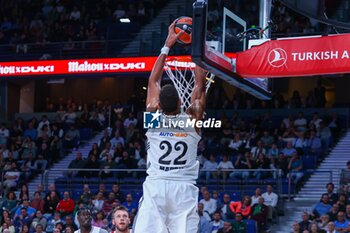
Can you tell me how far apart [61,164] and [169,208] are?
17.2 meters

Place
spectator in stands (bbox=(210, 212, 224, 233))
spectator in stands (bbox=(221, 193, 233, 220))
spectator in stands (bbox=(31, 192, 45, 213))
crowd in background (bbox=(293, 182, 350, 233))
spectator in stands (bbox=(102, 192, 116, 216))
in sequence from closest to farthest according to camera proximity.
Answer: crowd in background (bbox=(293, 182, 350, 233))
spectator in stands (bbox=(210, 212, 224, 233))
spectator in stands (bbox=(221, 193, 233, 220))
spectator in stands (bbox=(102, 192, 116, 216))
spectator in stands (bbox=(31, 192, 45, 213))

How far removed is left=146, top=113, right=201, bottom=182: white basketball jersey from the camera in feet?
24.7

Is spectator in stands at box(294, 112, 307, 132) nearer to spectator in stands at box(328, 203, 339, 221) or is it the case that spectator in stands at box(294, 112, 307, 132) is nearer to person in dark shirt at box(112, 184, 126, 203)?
person in dark shirt at box(112, 184, 126, 203)

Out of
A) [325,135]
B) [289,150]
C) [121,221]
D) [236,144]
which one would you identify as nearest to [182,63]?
[121,221]

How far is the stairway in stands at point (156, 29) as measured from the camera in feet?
75.9

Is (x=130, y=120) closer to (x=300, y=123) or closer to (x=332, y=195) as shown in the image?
(x=300, y=123)

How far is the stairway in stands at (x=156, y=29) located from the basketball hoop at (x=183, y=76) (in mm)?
11478

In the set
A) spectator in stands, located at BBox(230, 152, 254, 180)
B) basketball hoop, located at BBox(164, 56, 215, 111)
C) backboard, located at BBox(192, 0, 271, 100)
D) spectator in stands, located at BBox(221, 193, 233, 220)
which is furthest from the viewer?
spectator in stands, located at BBox(230, 152, 254, 180)

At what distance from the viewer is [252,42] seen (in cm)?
1100

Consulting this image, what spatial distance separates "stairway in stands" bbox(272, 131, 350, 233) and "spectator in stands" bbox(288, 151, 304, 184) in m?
0.36

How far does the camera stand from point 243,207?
17703mm

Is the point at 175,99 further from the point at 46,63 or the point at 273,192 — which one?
the point at 46,63

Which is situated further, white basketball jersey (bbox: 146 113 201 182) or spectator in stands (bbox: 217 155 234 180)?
spectator in stands (bbox: 217 155 234 180)

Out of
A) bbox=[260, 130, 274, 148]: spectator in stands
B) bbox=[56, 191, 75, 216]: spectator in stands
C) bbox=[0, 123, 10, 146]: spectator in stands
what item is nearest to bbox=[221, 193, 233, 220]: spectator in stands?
bbox=[260, 130, 274, 148]: spectator in stands
